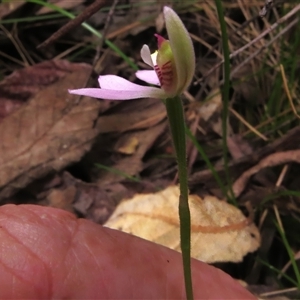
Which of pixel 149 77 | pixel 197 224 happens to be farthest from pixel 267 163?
pixel 149 77

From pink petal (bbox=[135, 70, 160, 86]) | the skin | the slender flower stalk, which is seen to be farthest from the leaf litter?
the slender flower stalk

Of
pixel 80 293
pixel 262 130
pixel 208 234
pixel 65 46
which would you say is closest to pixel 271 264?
pixel 208 234

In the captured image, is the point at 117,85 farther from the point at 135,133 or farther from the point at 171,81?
the point at 135,133

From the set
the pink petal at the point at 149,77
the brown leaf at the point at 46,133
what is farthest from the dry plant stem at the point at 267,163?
the pink petal at the point at 149,77

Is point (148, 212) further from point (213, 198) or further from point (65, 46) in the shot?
point (65, 46)

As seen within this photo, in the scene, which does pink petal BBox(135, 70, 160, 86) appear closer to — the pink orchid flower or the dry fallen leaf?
the pink orchid flower

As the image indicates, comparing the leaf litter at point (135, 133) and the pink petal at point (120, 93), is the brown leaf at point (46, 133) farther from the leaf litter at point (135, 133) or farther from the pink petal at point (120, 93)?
the pink petal at point (120, 93)
